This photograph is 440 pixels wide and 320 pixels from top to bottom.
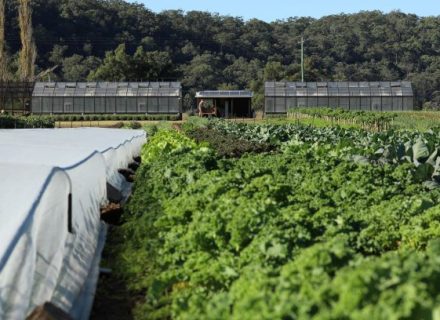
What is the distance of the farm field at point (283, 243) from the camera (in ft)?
12.4

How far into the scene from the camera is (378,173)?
11055mm

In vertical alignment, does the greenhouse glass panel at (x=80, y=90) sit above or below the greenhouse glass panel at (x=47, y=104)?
above

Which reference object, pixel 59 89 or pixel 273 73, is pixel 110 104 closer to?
pixel 59 89

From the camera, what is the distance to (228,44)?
4213 inches

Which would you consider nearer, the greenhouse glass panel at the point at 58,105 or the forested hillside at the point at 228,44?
the greenhouse glass panel at the point at 58,105

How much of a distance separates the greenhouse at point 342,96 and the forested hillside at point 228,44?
22875 mm

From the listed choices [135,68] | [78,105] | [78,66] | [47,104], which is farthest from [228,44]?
[47,104]

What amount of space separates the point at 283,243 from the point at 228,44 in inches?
4042

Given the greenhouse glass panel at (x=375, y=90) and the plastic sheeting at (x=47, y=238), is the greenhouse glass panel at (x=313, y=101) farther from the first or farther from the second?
the plastic sheeting at (x=47, y=238)

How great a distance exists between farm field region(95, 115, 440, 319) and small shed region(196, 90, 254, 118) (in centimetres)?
4662

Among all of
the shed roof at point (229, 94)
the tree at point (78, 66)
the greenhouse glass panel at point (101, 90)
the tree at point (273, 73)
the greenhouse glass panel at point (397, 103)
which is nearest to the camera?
the greenhouse glass panel at point (397, 103)

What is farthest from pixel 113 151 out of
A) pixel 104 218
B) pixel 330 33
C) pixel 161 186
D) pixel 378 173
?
pixel 330 33

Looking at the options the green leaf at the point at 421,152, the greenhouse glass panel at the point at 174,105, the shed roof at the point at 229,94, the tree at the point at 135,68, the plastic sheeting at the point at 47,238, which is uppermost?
the tree at the point at 135,68

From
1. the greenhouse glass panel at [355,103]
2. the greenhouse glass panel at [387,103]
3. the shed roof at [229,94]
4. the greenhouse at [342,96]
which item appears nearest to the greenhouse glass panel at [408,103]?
the greenhouse at [342,96]
